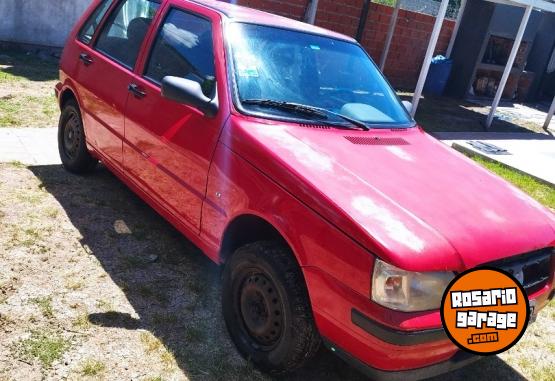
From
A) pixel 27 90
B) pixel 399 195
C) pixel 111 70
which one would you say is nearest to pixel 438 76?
pixel 27 90

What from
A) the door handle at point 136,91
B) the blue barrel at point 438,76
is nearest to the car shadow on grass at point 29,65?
the door handle at point 136,91

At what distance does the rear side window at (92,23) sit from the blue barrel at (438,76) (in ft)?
38.2

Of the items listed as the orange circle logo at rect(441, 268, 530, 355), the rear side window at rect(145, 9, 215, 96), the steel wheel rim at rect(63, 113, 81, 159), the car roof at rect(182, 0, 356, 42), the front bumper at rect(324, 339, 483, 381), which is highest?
the car roof at rect(182, 0, 356, 42)

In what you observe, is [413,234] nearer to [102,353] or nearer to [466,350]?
[466,350]

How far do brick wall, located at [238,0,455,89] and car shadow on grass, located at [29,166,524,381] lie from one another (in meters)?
7.75

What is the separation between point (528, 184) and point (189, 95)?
6050 mm

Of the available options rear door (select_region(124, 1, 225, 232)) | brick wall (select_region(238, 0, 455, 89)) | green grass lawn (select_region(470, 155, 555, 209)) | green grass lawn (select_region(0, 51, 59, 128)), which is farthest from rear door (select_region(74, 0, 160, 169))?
brick wall (select_region(238, 0, 455, 89))

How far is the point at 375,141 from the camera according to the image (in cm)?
327

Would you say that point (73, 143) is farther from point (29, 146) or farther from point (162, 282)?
point (162, 282)

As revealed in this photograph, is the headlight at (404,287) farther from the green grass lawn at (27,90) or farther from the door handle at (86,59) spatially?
the green grass lawn at (27,90)

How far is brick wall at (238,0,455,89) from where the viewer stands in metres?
12.0

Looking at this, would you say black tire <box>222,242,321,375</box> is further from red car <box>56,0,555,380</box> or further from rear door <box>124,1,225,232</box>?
rear door <box>124,1,225,232</box>

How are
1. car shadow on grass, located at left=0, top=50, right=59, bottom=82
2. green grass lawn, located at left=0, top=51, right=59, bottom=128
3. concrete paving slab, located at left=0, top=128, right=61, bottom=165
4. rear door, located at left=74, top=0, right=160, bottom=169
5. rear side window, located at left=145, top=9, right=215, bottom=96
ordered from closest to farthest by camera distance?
rear side window, located at left=145, top=9, right=215, bottom=96, rear door, located at left=74, top=0, right=160, bottom=169, concrete paving slab, located at left=0, top=128, right=61, bottom=165, green grass lawn, located at left=0, top=51, right=59, bottom=128, car shadow on grass, located at left=0, top=50, right=59, bottom=82

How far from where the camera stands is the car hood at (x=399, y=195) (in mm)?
2338
